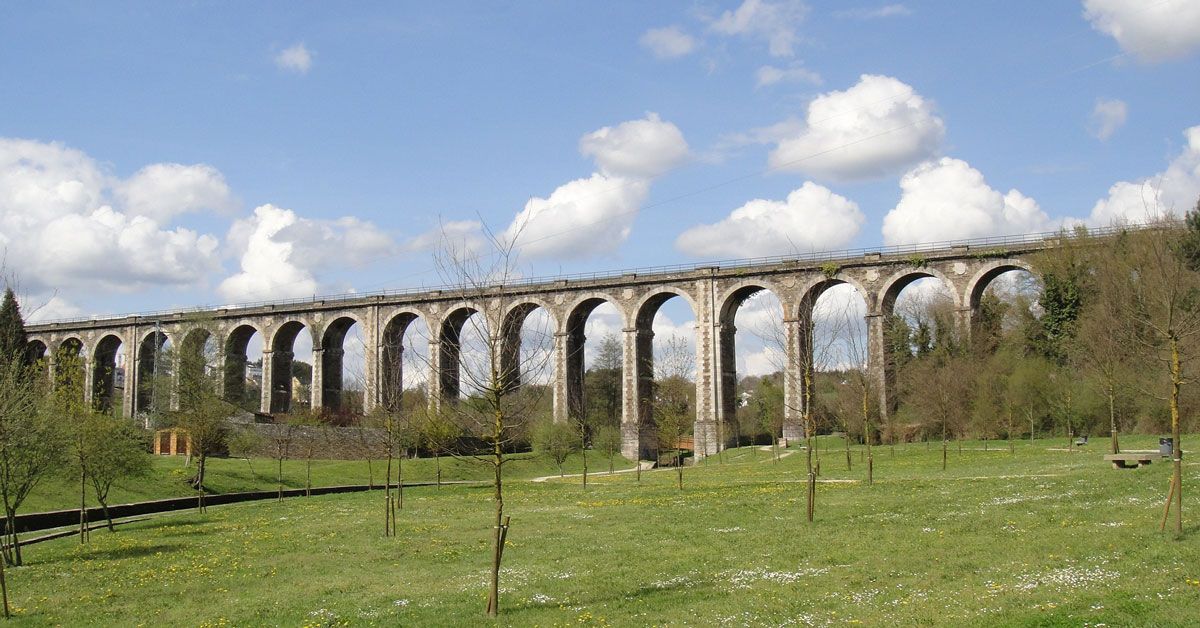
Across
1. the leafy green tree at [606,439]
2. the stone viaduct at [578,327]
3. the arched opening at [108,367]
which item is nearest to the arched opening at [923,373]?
the stone viaduct at [578,327]

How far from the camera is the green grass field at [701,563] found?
12.2 m

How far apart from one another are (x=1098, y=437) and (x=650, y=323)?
94.0 feet

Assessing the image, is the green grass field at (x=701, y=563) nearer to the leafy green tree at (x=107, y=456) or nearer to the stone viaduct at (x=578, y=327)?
the leafy green tree at (x=107, y=456)

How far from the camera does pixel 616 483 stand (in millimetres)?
38438

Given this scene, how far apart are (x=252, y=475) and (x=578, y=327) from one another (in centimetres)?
2691

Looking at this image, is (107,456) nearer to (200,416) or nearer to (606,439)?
(200,416)

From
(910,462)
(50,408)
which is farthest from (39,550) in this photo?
(910,462)

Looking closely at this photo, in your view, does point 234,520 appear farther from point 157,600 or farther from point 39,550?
point 157,600

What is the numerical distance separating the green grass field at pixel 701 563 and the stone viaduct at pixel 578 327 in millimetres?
15709

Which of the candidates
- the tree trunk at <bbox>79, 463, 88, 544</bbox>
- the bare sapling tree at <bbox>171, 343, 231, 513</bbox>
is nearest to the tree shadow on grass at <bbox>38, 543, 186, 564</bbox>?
the tree trunk at <bbox>79, 463, 88, 544</bbox>

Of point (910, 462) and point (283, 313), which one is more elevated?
point (283, 313)

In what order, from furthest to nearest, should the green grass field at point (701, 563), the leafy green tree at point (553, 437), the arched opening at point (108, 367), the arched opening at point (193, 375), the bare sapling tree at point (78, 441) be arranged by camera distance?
the arched opening at point (108, 367) → the arched opening at point (193, 375) → the leafy green tree at point (553, 437) → the bare sapling tree at point (78, 441) → the green grass field at point (701, 563)

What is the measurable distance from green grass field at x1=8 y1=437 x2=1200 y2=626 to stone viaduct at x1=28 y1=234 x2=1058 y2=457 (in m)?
15.7

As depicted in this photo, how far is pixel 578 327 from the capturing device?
6612 centimetres
